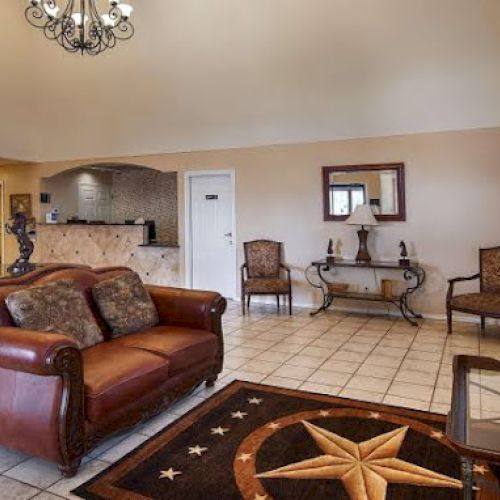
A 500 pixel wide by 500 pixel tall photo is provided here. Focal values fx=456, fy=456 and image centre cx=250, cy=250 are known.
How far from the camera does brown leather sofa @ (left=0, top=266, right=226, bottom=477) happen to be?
7.24ft

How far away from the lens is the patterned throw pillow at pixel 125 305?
3197 mm

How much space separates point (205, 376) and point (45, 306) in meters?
1.24

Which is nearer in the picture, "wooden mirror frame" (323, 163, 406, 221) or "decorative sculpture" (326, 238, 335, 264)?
"wooden mirror frame" (323, 163, 406, 221)

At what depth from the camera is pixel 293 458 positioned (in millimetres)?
2430

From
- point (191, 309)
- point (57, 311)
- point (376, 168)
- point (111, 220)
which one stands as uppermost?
point (376, 168)

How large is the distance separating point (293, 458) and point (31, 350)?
4.74 feet

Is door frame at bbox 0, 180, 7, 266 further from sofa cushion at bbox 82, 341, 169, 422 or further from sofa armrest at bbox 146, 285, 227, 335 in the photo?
sofa cushion at bbox 82, 341, 169, 422

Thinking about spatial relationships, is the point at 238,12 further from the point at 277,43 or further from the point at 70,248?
the point at 70,248

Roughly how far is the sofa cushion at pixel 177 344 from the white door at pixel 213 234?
11.8 feet

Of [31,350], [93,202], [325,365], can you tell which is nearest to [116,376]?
[31,350]

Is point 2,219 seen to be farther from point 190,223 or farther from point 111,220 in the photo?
point 190,223

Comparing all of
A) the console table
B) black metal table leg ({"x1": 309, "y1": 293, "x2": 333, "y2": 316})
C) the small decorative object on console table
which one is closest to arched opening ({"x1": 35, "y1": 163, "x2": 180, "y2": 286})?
black metal table leg ({"x1": 309, "y1": 293, "x2": 333, "y2": 316})

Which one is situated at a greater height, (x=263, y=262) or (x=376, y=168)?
(x=376, y=168)

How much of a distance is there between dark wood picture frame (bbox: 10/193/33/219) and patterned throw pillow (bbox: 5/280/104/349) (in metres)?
6.19
